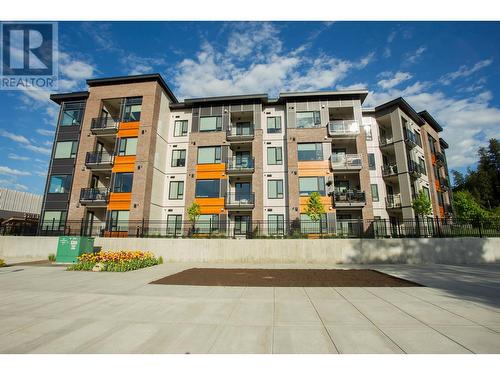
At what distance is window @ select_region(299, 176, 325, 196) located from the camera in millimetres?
23391

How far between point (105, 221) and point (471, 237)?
30.1 metres

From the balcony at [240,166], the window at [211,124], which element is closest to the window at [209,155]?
the balcony at [240,166]

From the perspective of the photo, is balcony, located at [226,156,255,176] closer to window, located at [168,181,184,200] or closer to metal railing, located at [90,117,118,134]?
window, located at [168,181,184,200]

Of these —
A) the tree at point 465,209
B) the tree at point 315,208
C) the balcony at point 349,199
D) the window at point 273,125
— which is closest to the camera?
the tree at point 315,208

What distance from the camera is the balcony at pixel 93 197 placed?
23.5 meters

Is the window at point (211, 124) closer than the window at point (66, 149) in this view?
No

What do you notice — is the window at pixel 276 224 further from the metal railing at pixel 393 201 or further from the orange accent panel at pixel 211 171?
the metal railing at pixel 393 201

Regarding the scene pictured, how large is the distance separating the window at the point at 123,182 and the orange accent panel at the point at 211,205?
6.58 m

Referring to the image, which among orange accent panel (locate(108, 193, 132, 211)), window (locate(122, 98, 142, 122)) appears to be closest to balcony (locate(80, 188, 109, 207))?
orange accent panel (locate(108, 193, 132, 211))

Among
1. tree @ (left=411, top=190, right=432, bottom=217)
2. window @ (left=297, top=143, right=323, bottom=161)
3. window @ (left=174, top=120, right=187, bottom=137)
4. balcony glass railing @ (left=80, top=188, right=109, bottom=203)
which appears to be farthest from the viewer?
window @ (left=174, top=120, right=187, bottom=137)

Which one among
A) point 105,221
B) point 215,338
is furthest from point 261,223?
point 215,338

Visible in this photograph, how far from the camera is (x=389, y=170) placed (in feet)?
83.8

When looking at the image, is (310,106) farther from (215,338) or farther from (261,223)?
(215,338)

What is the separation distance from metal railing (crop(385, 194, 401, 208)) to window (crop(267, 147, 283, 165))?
1169cm
